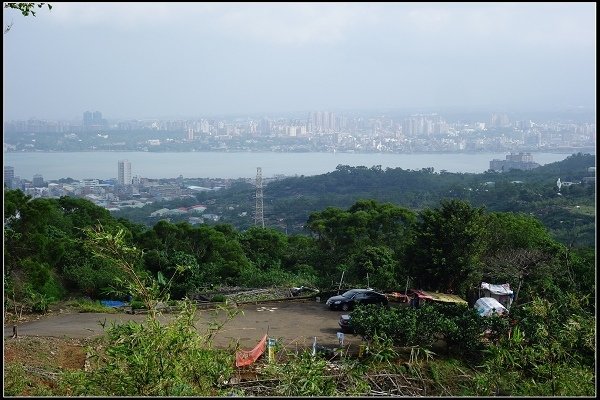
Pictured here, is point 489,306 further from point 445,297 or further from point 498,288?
point 498,288

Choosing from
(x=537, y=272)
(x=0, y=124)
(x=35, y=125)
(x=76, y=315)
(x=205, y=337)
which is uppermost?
(x=35, y=125)

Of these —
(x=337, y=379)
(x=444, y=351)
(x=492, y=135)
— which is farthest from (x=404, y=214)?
(x=492, y=135)

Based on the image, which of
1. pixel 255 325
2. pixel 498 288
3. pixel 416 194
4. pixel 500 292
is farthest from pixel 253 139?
pixel 255 325

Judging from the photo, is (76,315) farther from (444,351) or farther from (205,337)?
(205,337)

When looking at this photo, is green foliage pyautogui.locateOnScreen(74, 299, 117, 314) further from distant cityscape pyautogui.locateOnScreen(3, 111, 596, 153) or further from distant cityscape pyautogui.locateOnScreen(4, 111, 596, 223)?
distant cityscape pyautogui.locateOnScreen(3, 111, 596, 153)

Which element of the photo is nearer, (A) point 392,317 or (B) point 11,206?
(A) point 392,317
